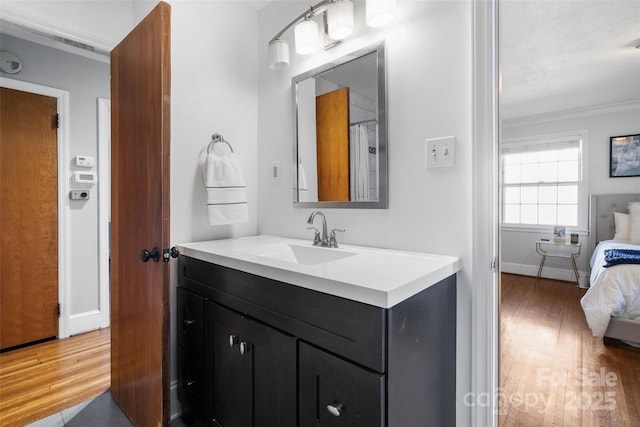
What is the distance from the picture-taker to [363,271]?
961 millimetres

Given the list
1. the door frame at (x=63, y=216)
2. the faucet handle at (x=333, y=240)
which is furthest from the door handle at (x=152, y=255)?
the door frame at (x=63, y=216)

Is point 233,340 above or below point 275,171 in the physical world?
below

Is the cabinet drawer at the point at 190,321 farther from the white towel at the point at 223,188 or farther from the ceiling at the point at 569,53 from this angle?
the ceiling at the point at 569,53

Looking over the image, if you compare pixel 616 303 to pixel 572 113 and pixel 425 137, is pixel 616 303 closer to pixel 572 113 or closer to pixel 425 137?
pixel 425 137

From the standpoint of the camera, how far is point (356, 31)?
4.94 ft

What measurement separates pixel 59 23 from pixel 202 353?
178cm

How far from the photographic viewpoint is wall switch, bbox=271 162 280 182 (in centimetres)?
193

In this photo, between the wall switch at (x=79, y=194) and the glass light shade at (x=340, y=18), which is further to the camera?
the wall switch at (x=79, y=194)

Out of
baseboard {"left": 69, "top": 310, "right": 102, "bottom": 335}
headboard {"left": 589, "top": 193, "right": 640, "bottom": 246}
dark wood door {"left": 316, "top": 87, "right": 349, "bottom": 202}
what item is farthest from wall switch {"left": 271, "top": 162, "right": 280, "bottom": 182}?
headboard {"left": 589, "top": 193, "right": 640, "bottom": 246}

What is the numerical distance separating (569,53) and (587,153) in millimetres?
1866

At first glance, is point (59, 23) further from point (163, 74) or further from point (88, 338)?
point (88, 338)

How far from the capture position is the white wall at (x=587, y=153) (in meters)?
3.71

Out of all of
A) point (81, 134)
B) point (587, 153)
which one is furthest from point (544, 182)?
point (81, 134)

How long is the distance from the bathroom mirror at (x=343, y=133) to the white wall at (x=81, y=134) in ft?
6.30
